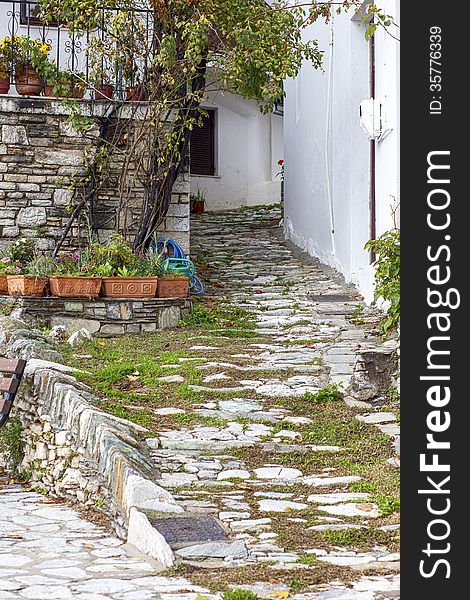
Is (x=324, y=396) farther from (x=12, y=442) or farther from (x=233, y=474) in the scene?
(x=12, y=442)

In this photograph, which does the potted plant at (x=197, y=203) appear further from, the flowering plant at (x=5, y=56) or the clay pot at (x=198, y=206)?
the flowering plant at (x=5, y=56)

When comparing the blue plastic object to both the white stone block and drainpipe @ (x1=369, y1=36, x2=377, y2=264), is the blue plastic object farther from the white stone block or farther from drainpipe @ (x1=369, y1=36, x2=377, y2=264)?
the white stone block

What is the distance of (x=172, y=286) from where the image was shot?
30.8 feet

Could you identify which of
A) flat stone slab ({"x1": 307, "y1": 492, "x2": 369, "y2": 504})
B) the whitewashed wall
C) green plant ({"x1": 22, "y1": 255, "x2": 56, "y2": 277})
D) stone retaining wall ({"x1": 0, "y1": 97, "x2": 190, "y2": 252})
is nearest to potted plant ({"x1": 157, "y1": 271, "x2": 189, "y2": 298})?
green plant ({"x1": 22, "y1": 255, "x2": 56, "y2": 277})

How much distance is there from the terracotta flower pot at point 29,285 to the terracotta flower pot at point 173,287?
1.03 m

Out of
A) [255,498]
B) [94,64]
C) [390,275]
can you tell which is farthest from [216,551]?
[94,64]

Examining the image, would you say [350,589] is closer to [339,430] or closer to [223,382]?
[339,430]

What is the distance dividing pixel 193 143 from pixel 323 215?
8.08m

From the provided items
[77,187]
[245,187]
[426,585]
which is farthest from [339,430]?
[245,187]

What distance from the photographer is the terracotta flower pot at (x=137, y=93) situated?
10312 millimetres

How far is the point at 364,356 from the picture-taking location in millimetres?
6418

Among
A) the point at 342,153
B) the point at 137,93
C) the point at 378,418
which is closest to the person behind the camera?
the point at 378,418

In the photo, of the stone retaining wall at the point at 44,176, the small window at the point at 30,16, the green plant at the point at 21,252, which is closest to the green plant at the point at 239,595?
the green plant at the point at 21,252

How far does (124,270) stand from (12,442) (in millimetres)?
2802
